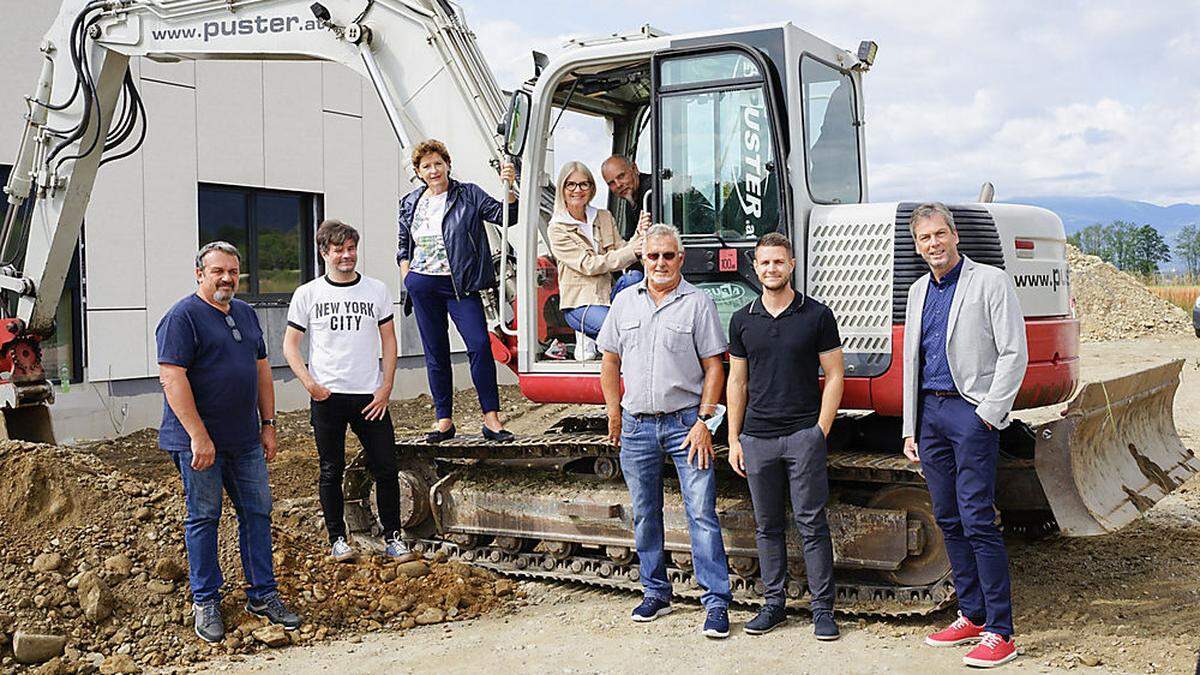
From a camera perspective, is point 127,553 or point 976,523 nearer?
point 976,523

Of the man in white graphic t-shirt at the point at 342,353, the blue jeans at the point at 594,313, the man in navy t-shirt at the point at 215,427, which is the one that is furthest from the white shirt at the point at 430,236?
the man in navy t-shirt at the point at 215,427

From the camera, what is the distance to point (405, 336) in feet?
47.1

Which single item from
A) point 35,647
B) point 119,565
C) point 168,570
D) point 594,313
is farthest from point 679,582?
point 35,647

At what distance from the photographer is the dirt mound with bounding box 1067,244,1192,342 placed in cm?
2559

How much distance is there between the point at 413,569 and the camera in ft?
21.1

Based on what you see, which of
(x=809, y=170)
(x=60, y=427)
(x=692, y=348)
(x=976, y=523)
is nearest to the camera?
(x=976, y=523)

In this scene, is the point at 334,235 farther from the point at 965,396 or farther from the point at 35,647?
the point at 965,396

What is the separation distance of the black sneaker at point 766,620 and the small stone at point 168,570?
2.82 m

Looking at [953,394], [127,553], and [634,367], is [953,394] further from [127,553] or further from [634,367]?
[127,553]

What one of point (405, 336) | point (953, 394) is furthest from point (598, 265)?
point (405, 336)

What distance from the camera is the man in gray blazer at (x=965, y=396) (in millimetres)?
5016

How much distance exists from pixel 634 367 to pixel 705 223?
0.89 m

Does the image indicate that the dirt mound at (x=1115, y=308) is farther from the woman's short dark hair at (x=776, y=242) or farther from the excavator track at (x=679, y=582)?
the woman's short dark hair at (x=776, y=242)

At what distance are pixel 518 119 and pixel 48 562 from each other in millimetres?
3326
